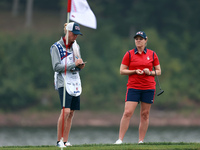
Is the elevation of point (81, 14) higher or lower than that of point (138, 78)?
higher

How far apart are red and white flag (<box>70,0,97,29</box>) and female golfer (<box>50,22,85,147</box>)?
0.22 metres

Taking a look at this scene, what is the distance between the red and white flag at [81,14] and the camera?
397 inches

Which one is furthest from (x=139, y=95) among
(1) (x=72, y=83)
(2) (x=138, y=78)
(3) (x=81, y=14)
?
(3) (x=81, y=14)

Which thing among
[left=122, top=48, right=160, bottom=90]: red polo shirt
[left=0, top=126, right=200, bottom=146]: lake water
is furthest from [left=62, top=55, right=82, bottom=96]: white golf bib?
[left=0, top=126, right=200, bottom=146]: lake water

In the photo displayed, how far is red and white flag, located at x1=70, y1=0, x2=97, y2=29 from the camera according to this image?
33.1ft

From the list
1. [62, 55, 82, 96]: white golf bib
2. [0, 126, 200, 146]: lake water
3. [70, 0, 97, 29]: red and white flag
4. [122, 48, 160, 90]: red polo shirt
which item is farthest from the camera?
[0, 126, 200, 146]: lake water

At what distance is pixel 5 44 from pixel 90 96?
1147 centimetres

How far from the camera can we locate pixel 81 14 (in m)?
10.2

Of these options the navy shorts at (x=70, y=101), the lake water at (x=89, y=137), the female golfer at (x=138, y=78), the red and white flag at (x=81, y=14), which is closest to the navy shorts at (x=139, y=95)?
the female golfer at (x=138, y=78)

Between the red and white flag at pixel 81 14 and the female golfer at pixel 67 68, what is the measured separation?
0.72ft

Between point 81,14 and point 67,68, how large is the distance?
108 cm

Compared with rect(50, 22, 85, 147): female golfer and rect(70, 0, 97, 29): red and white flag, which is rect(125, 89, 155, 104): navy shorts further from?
rect(70, 0, 97, 29): red and white flag

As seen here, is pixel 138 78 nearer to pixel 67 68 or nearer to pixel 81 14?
pixel 67 68

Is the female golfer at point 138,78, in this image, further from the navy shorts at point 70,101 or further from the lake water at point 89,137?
the lake water at point 89,137
